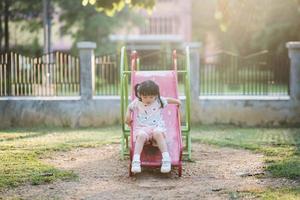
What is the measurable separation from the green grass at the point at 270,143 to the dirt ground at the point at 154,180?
0.24m

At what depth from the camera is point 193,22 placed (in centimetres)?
5347

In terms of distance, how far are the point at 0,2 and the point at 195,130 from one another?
20392mm

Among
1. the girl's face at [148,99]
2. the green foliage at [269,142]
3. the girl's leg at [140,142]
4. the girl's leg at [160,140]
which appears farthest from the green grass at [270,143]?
the girl's face at [148,99]

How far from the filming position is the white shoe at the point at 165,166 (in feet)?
24.6

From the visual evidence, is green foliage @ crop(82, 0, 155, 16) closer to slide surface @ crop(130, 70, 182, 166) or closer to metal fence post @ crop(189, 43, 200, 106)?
metal fence post @ crop(189, 43, 200, 106)

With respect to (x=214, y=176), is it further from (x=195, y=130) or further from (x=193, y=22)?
(x=193, y=22)

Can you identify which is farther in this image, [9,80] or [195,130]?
[9,80]

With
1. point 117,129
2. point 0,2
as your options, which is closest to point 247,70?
point 117,129

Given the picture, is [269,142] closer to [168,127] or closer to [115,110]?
[168,127]

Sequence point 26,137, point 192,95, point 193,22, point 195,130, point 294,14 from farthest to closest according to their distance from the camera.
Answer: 1. point 193,22
2. point 294,14
3. point 192,95
4. point 195,130
5. point 26,137

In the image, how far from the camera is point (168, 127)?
339 inches

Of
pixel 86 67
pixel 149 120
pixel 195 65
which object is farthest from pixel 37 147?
pixel 195 65

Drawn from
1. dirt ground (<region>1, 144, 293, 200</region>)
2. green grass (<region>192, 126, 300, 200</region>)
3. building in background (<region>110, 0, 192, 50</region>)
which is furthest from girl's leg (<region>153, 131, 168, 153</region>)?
building in background (<region>110, 0, 192, 50</region>)

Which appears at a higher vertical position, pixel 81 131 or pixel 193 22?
pixel 193 22
